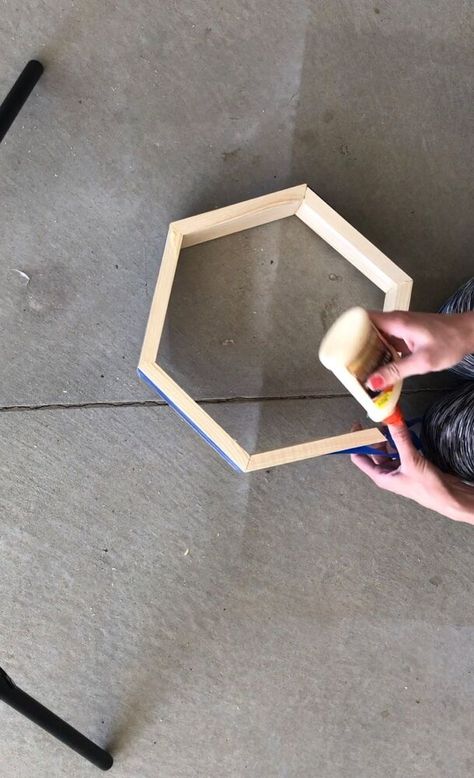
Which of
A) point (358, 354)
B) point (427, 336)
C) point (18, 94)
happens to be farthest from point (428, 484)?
point (18, 94)

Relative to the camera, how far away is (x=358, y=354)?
828 millimetres

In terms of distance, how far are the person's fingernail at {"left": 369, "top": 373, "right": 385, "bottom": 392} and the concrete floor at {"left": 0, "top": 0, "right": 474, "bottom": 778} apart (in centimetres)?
53

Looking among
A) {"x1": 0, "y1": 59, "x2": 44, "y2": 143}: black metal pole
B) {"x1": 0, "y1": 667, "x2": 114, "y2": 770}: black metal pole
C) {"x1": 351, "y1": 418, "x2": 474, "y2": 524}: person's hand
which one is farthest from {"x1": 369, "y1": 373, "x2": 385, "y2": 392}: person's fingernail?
{"x1": 0, "y1": 59, "x2": 44, "y2": 143}: black metal pole

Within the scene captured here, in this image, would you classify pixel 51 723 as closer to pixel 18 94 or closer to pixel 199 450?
pixel 199 450

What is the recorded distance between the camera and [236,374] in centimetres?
137

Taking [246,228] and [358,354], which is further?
[246,228]

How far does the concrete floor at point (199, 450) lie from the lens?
1341 mm

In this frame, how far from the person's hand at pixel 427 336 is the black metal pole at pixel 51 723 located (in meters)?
0.81

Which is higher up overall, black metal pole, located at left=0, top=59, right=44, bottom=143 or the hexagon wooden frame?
black metal pole, located at left=0, top=59, right=44, bottom=143

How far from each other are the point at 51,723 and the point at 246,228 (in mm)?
1031

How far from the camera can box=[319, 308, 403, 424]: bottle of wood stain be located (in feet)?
2.67

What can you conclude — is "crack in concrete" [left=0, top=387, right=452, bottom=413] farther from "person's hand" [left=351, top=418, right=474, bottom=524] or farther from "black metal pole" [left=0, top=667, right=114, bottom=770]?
"black metal pole" [left=0, top=667, right=114, bottom=770]

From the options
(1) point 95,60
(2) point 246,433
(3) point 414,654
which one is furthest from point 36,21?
(3) point 414,654

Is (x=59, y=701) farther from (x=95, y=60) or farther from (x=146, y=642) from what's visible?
(x=95, y=60)
